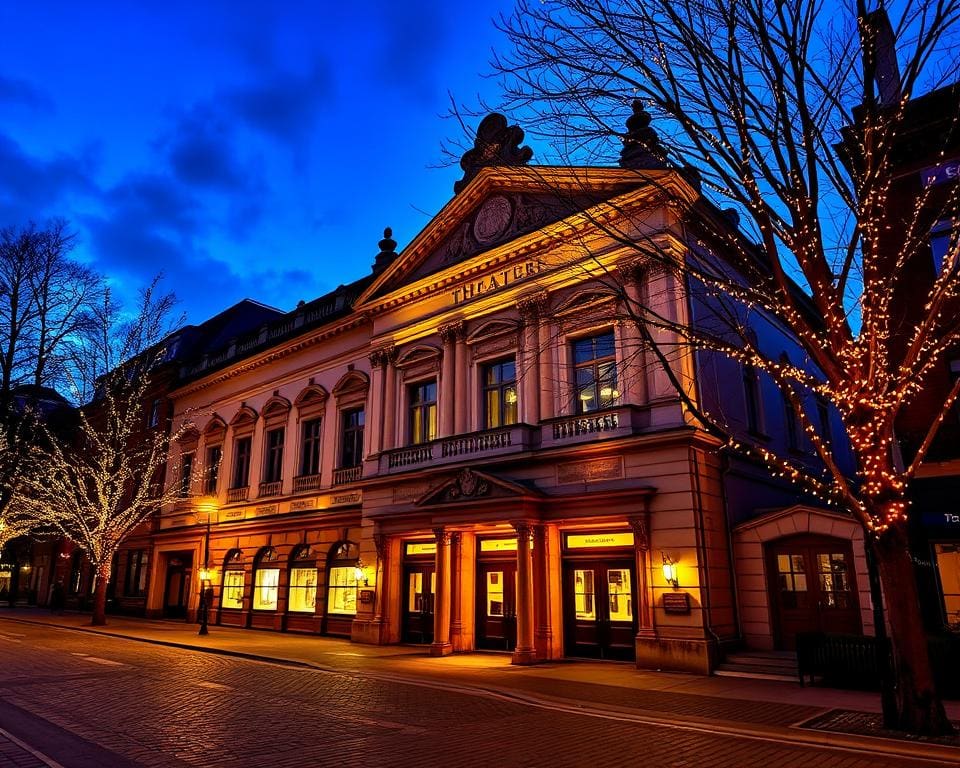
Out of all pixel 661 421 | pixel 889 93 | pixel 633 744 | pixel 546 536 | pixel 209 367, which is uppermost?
pixel 889 93

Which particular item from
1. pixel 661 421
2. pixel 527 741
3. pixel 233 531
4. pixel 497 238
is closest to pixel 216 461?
pixel 233 531

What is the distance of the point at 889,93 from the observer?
17.4 metres

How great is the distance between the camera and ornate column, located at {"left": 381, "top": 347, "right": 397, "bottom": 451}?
22.8m

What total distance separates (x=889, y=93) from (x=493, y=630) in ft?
58.2

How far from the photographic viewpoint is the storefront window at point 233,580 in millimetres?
27953

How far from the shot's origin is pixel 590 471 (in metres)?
17.1

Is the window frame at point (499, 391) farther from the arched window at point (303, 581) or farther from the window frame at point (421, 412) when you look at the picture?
the arched window at point (303, 581)

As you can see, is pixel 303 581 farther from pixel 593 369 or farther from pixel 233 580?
pixel 593 369

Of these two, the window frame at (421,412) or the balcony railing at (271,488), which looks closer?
the window frame at (421,412)

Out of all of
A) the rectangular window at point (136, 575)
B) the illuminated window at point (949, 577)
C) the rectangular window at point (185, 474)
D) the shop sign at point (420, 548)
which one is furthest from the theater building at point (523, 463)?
the rectangular window at point (136, 575)

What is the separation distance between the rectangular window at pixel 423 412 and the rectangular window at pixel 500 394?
2.21 m

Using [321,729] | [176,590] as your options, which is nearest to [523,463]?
[321,729]

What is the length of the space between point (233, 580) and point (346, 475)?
8.36 meters

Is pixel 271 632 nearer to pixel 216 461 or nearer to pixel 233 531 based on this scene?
pixel 233 531
